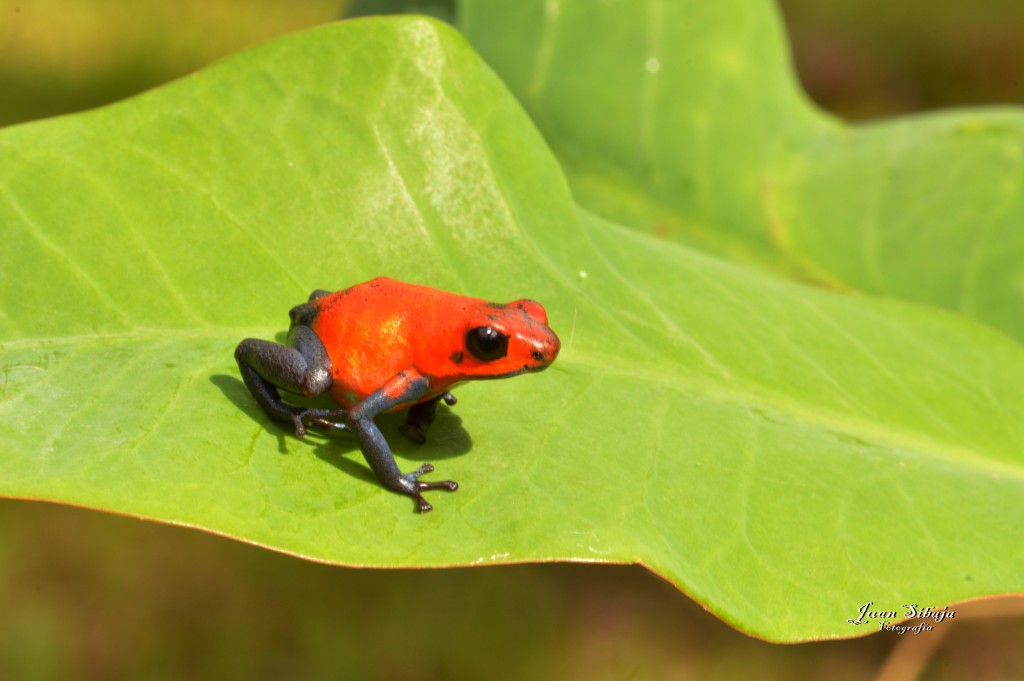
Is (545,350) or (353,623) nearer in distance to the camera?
(545,350)

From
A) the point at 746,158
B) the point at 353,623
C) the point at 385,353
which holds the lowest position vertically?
the point at 353,623

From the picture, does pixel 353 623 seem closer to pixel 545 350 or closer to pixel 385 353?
pixel 385 353

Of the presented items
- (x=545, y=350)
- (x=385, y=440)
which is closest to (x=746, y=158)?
(x=545, y=350)

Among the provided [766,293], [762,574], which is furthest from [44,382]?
[766,293]

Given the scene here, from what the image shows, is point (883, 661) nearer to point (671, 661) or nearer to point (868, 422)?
point (671, 661)

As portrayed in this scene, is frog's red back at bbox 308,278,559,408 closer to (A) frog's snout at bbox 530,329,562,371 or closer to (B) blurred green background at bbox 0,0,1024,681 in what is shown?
(A) frog's snout at bbox 530,329,562,371

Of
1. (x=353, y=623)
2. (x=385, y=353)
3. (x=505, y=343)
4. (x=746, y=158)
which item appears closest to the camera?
(x=505, y=343)

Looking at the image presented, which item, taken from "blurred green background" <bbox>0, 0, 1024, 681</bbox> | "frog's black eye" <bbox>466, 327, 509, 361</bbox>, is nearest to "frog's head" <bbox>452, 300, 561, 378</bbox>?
"frog's black eye" <bbox>466, 327, 509, 361</bbox>
